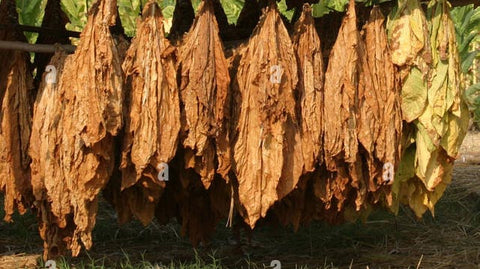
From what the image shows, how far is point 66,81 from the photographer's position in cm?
295

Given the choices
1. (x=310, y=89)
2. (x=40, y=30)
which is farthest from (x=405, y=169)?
(x=40, y=30)

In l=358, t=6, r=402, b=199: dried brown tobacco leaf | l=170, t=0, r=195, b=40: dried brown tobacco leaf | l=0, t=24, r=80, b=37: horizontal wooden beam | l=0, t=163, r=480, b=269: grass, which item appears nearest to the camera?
l=358, t=6, r=402, b=199: dried brown tobacco leaf

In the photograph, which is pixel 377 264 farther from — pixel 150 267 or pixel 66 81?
pixel 66 81

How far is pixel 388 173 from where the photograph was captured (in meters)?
3.09

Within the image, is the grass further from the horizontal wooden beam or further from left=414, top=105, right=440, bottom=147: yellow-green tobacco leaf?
the horizontal wooden beam

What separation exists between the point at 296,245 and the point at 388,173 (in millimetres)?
1239

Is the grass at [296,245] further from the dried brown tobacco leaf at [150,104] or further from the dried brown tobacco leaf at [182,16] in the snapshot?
the dried brown tobacco leaf at [182,16]

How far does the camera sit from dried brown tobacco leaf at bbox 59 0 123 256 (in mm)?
2846

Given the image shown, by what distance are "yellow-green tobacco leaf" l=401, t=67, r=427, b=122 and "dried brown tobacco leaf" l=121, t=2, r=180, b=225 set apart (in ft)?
2.73

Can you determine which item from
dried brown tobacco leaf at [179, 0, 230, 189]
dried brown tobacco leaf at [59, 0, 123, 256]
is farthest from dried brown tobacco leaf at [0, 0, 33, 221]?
dried brown tobacco leaf at [179, 0, 230, 189]

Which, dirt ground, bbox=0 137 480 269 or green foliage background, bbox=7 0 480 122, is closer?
dirt ground, bbox=0 137 480 269

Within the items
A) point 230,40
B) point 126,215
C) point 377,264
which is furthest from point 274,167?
point 377,264

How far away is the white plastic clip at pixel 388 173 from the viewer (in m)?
3.07

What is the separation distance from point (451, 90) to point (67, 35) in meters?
1.60
